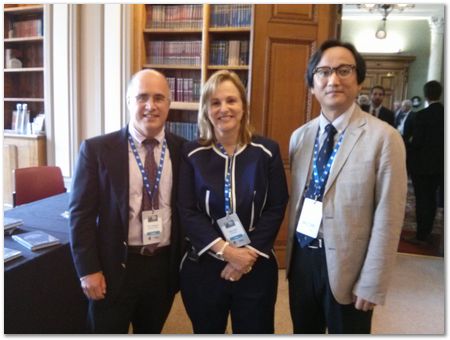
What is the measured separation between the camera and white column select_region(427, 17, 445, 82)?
8758 mm

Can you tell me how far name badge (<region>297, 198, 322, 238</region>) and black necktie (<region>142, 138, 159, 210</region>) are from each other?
1.90ft

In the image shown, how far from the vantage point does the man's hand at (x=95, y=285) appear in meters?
1.49

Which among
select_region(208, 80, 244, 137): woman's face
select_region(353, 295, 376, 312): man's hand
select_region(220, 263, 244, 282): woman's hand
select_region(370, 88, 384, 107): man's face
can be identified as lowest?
select_region(353, 295, 376, 312): man's hand

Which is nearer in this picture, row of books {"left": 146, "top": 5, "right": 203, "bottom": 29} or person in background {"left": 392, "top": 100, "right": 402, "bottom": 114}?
row of books {"left": 146, "top": 5, "right": 203, "bottom": 29}

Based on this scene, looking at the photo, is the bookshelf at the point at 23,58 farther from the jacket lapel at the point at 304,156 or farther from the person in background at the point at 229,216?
the jacket lapel at the point at 304,156

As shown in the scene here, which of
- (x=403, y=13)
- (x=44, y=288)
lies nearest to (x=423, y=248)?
(x=44, y=288)

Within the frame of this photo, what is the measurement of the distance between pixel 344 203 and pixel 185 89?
2.99m

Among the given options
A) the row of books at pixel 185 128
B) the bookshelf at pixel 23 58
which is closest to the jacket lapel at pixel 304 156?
the row of books at pixel 185 128

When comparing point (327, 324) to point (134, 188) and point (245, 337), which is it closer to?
point (245, 337)

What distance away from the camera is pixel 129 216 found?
1513mm

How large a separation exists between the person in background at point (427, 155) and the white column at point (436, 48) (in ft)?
18.4

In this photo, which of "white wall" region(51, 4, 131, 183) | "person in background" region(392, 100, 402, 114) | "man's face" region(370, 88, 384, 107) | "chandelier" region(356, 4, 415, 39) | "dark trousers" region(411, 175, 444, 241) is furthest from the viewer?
"person in background" region(392, 100, 402, 114)

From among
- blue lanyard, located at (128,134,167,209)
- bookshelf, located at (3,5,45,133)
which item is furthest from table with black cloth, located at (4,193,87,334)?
bookshelf, located at (3,5,45,133)

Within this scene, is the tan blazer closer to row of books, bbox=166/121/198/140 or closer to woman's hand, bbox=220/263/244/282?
woman's hand, bbox=220/263/244/282
